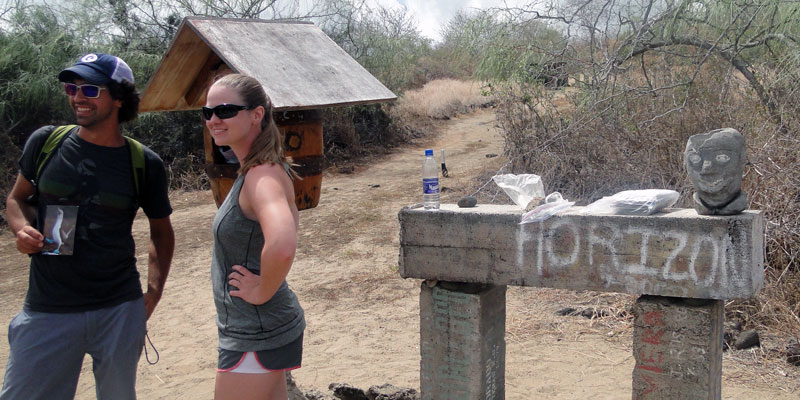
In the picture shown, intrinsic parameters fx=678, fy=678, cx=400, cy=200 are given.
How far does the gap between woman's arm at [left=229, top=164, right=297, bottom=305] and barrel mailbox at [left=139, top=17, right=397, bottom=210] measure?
1.09 metres

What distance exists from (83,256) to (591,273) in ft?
7.37

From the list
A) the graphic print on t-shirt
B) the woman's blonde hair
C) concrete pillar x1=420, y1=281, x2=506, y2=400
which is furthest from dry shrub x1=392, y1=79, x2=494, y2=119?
the woman's blonde hair

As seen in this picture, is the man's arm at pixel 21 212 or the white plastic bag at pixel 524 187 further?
the white plastic bag at pixel 524 187

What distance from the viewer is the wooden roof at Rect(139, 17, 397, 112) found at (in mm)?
3424

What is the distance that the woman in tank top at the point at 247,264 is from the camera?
2.26 metres

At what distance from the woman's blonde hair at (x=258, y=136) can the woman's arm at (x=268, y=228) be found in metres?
0.04

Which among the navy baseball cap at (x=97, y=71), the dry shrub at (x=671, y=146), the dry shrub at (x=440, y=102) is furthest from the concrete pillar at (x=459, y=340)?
the dry shrub at (x=440, y=102)

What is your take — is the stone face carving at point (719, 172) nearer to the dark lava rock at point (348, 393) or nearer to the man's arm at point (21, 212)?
the dark lava rock at point (348, 393)

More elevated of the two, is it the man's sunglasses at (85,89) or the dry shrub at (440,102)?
the dry shrub at (440,102)

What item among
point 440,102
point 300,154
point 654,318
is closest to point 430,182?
point 300,154

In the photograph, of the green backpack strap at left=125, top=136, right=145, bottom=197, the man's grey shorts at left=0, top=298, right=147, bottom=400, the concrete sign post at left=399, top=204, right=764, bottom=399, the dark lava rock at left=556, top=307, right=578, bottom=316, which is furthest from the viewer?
the dark lava rock at left=556, top=307, right=578, bottom=316

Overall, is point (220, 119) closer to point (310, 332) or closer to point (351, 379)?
point (351, 379)

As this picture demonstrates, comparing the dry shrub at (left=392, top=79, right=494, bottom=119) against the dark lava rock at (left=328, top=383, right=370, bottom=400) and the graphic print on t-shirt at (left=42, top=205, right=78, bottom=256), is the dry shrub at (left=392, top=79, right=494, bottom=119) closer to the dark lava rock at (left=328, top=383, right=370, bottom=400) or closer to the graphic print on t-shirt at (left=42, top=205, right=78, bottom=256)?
the dark lava rock at (left=328, top=383, right=370, bottom=400)

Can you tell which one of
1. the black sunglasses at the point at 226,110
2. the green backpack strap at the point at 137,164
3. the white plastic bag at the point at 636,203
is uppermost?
the black sunglasses at the point at 226,110
